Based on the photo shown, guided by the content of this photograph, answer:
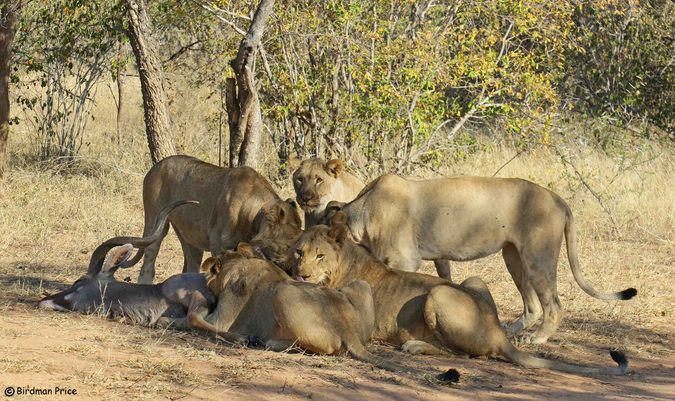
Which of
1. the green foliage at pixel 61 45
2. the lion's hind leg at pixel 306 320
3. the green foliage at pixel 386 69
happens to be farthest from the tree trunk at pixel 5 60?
the lion's hind leg at pixel 306 320

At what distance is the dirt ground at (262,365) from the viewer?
5.54 m

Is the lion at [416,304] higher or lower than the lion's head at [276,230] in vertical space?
lower

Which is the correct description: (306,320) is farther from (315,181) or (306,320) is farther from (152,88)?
(152,88)

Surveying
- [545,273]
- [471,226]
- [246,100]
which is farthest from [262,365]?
[246,100]

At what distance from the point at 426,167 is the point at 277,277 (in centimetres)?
593

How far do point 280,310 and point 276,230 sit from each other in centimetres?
135

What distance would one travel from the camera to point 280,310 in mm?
6543

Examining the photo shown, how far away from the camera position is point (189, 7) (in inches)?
508

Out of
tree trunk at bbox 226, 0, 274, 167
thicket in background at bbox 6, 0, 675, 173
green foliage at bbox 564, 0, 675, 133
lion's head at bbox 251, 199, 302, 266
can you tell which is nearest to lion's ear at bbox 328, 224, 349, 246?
lion's head at bbox 251, 199, 302, 266

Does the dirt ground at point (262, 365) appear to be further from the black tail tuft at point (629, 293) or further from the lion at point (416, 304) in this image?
the black tail tuft at point (629, 293)

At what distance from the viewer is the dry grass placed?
5.79 metres

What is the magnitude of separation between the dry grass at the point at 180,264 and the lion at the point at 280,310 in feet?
0.38

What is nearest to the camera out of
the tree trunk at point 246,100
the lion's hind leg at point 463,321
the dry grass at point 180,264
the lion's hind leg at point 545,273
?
the dry grass at point 180,264

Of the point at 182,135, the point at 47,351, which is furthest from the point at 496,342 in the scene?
the point at 182,135
